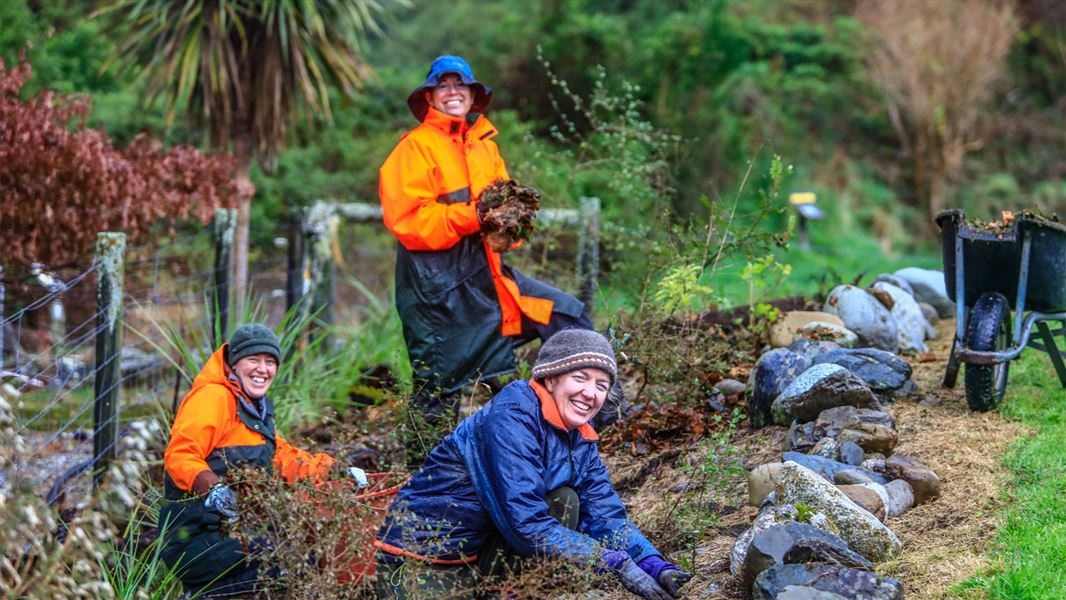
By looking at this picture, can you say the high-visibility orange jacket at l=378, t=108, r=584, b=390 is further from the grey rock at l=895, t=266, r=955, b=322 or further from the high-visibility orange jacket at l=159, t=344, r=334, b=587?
the grey rock at l=895, t=266, r=955, b=322

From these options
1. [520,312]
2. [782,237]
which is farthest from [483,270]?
[782,237]

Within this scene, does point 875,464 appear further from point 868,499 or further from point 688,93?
point 688,93

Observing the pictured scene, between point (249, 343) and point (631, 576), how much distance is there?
190cm

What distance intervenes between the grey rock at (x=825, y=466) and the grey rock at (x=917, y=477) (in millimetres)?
65

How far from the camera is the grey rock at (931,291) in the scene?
27.2 feet

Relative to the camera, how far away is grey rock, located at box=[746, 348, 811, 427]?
5.75 metres

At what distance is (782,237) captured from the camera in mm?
6219

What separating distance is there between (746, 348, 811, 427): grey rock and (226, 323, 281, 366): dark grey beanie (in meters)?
2.41

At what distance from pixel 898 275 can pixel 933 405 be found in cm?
278

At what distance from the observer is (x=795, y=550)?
388 cm

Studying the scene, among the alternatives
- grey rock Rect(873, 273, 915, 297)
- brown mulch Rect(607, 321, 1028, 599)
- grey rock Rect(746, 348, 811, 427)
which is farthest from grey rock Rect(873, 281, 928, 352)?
grey rock Rect(746, 348, 811, 427)

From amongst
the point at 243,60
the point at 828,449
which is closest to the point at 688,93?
the point at 243,60

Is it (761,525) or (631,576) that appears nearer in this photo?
(631,576)

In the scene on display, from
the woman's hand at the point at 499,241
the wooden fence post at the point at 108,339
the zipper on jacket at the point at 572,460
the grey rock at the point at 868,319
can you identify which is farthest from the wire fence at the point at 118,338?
the grey rock at the point at 868,319
